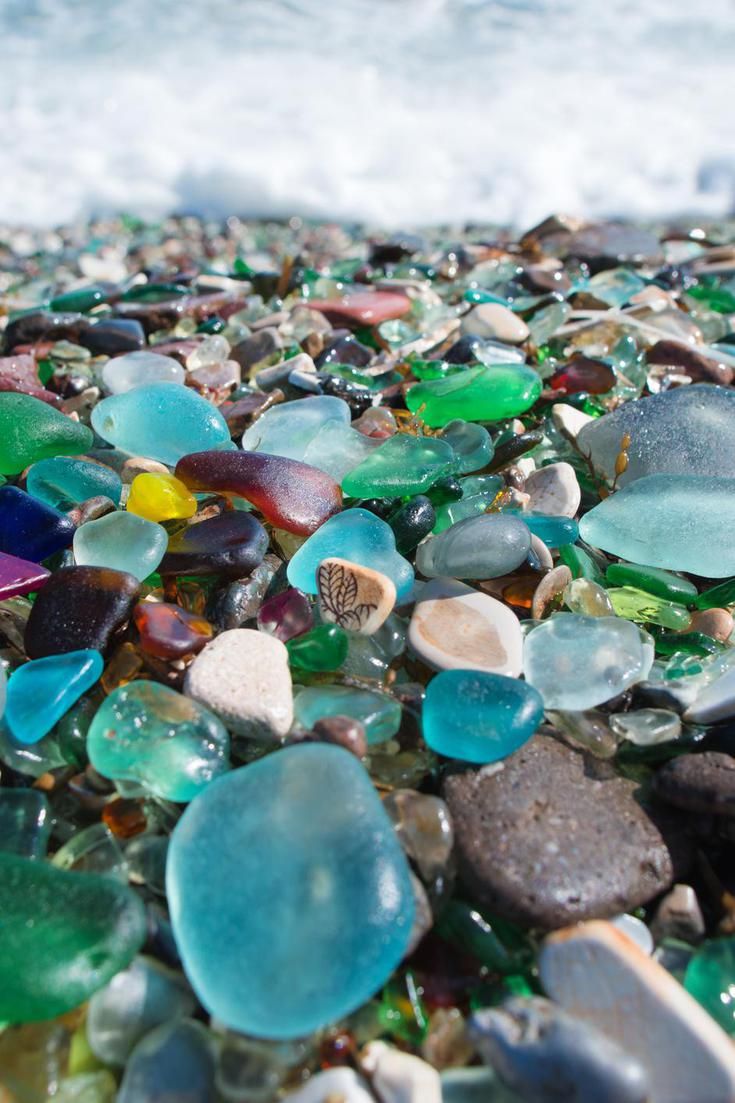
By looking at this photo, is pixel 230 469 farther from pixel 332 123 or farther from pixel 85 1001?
pixel 332 123

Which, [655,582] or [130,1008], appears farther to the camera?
[655,582]

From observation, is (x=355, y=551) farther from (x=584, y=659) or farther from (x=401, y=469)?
(x=584, y=659)

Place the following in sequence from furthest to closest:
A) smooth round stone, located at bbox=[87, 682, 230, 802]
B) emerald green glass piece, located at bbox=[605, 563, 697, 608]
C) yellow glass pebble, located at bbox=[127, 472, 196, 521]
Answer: yellow glass pebble, located at bbox=[127, 472, 196, 521] < emerald green glass piece, located at bbox=[605, 563, 697, 608] < smooth round stone, located at bbox=[87, 682, 230, 802]

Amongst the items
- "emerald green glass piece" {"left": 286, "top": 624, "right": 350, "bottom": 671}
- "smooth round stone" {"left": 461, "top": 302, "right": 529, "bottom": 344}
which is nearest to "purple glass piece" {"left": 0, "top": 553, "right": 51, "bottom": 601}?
"emerald green glass piece" {"left": 286, "top": 624, "right": 350, "bottom": 671}

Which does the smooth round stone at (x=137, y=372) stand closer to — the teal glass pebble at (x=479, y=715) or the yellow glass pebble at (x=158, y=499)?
the yellow glass pebble at (x=158, y=499)

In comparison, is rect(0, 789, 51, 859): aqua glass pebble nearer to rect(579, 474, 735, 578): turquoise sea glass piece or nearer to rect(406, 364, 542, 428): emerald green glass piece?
rect(579, 474, 735, 578): turquoise sea glass piece

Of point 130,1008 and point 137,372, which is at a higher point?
point 137,372

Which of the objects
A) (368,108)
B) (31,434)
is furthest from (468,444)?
(368,108)

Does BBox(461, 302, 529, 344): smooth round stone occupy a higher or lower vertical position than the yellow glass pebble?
higher
